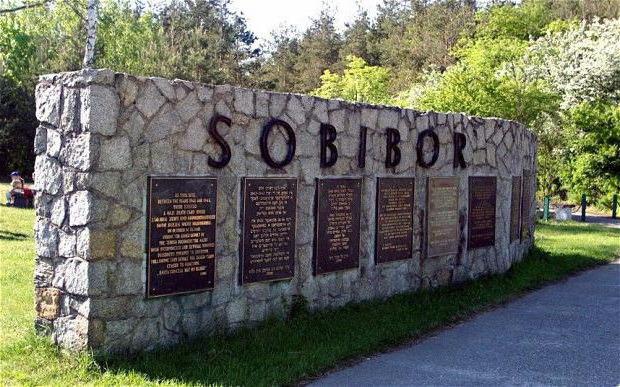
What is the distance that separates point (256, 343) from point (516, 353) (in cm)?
240

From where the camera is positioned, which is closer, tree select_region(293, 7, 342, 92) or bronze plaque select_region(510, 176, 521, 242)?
bronze plaque select_region(510, 176, 521, 242)

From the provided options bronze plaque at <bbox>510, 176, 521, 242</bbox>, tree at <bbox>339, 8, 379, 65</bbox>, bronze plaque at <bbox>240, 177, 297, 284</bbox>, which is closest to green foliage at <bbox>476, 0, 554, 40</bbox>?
tree at <bbox>339, 8, 379, 65</bbox>

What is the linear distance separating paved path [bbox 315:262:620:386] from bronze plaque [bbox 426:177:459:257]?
3.84ft

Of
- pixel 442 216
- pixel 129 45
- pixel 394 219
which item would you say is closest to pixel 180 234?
pixel 394 219

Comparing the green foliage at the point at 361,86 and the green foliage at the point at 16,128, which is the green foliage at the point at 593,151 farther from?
the green foliage at the point at 16,128

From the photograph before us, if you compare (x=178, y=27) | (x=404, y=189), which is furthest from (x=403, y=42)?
(x=404, y=189)

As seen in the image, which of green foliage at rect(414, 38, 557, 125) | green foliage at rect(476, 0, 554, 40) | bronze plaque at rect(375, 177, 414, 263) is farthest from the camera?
green foliage at rect(476, 0, 554, 40)

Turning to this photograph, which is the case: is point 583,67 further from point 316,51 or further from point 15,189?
point 316,51

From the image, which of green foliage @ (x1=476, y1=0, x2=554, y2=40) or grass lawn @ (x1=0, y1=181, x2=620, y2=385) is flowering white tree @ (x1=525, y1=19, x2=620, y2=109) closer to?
green foliage @ (x1=476, y1=0, x2=554, y2=40)

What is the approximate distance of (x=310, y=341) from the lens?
20.4 feet

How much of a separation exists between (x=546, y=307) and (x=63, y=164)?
19.8ft

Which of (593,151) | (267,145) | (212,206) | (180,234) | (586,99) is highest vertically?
(586,99)

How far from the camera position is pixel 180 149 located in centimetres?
586

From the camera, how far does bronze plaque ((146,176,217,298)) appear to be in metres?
5.59
